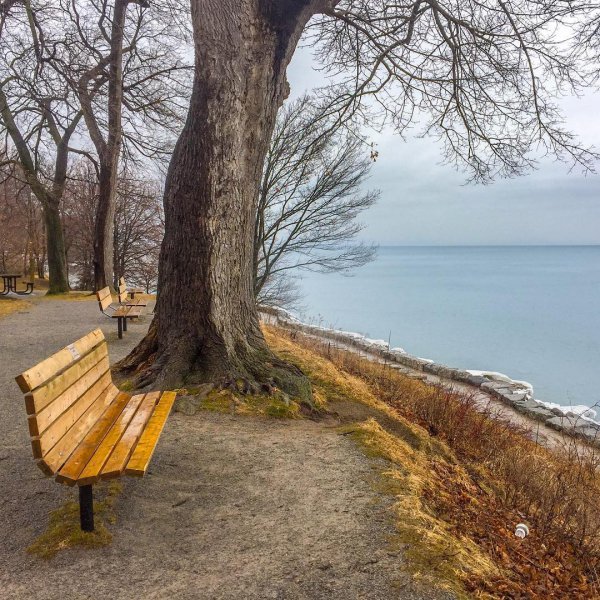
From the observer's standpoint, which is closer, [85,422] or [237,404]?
[85,422]

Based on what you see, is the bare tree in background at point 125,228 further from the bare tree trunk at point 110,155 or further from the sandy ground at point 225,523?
the sandy ground at point 225,523

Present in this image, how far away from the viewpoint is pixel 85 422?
323cm

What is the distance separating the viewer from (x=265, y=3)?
5445 millimetres

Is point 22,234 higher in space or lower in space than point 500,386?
higher

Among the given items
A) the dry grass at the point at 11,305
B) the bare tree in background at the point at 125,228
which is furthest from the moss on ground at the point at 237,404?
the bare tree in background at the point at 125,228

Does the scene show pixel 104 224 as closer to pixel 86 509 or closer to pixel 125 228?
pixel 125 228

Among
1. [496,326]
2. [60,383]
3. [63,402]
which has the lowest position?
[496,326]

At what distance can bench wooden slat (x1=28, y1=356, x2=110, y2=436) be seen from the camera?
248 centimetres

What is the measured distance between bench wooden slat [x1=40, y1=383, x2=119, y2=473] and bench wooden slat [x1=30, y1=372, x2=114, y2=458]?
2 centimetres

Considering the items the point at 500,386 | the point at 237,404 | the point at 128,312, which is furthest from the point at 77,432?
the point at 500,386

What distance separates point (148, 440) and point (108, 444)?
23 centimetres

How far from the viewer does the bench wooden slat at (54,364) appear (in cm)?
245

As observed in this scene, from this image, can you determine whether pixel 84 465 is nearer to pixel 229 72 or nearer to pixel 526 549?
pixel 526 549

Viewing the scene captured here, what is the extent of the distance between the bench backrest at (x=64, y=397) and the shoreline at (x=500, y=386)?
7047 millimetres
